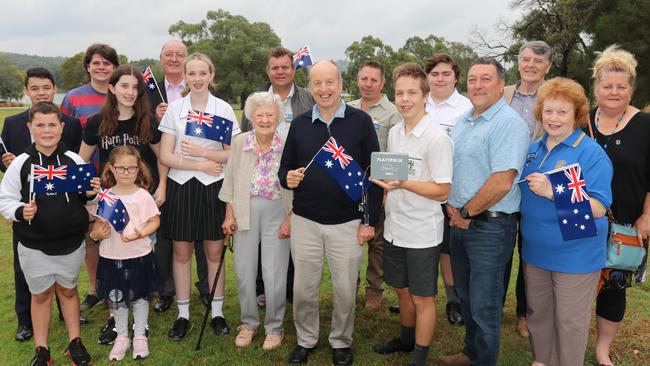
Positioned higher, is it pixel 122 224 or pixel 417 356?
pixel 122 224

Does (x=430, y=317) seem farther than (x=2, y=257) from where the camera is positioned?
No

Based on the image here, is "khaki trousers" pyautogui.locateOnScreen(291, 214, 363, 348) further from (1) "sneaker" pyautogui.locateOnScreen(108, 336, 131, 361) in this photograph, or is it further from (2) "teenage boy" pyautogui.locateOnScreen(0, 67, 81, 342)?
(2) "teenage boy" pyautogui.locateOnScreen(0, 67, 81, 342)

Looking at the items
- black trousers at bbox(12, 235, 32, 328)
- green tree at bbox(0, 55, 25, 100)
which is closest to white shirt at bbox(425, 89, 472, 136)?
black trousers at bbox(12, 235, 32, 328)

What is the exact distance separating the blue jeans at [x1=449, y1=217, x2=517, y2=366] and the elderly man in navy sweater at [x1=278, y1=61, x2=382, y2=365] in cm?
80

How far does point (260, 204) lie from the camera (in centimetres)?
450

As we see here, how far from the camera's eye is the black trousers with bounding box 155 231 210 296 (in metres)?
5.57

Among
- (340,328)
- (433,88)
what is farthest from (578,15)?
(340,328)

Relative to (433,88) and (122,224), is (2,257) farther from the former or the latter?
(433,88)

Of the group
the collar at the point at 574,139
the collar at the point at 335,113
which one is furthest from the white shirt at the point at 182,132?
the collar at the point at 574,139

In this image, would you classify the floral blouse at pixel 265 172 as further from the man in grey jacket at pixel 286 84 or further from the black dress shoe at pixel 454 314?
the black dress shoe at pixel 454 314

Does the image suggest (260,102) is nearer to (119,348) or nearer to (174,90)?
(174,90)

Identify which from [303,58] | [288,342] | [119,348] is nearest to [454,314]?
[288,342]

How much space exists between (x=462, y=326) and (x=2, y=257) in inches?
285

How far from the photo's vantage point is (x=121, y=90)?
181 inches
